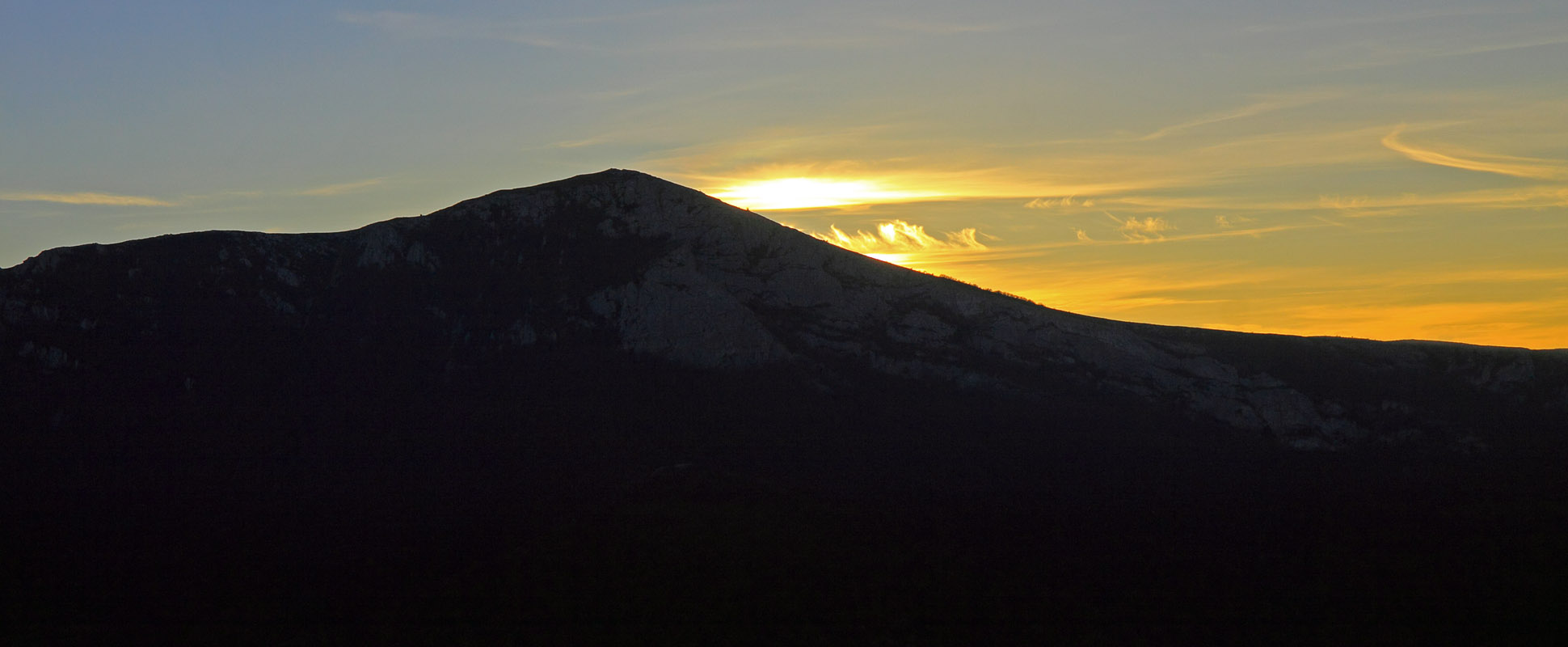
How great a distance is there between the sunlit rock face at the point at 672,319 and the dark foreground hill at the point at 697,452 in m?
0.36

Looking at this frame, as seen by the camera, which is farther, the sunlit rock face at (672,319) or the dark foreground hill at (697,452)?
the sunlit rock face at (672,319)

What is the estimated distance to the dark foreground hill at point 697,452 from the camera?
76.4 m

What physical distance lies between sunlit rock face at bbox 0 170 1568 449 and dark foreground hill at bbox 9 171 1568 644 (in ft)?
→ 1.17

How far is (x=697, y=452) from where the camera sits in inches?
3745

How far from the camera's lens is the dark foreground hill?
76375 millimetres

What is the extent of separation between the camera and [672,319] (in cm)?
10812

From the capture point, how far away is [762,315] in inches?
4385

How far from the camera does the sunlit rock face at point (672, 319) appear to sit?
106m

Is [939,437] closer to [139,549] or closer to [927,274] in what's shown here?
[927,274]

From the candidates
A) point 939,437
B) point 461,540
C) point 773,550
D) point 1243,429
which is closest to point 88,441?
point 461,540

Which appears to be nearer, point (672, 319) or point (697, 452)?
point (697, 452)

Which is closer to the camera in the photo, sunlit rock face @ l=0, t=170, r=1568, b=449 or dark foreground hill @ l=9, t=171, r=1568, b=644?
dark foreground hill @ l=9, t=171, r=1568, b=644

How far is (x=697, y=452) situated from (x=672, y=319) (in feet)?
55.9

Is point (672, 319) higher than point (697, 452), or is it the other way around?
point (672, 319)
